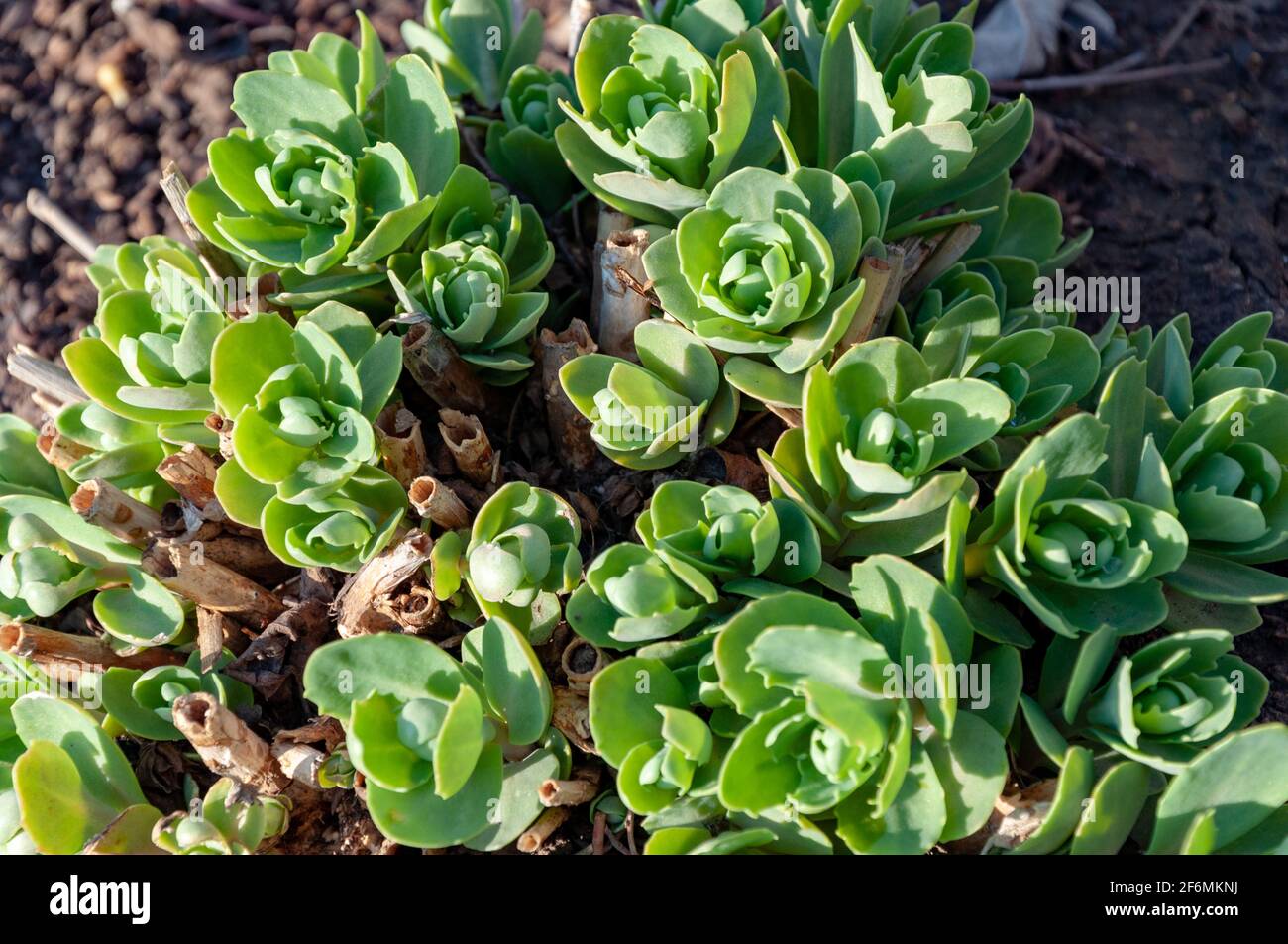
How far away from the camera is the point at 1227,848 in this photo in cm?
A: 164

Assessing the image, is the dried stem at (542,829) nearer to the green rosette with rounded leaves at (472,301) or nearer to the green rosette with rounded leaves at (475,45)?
the green rosette with rounded leaves at (472,301)

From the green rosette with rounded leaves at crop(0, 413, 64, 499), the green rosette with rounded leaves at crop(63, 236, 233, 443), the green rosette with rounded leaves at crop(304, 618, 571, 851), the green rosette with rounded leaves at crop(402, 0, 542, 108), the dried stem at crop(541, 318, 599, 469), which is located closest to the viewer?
the green rosette with rounded leaves at crop(304, 618, 571, 851)

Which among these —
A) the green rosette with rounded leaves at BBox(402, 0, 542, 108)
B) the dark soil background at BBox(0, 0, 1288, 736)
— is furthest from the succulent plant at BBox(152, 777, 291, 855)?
the dark soil background at BBox(0, 0, 1288, 736)

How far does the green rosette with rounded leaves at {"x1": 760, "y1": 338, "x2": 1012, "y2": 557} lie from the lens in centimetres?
170

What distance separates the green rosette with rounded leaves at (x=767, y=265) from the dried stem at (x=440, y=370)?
45 cm

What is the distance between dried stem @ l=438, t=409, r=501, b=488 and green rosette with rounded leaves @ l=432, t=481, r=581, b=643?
0.56 ft

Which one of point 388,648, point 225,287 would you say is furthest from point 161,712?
point 225,287

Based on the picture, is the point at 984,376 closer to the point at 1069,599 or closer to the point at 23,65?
the point at 1069,599

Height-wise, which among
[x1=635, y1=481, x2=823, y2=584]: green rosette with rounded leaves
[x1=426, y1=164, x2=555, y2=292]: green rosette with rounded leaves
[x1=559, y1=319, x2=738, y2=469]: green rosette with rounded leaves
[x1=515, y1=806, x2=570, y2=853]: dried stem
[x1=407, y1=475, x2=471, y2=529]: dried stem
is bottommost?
[x1=515, y1=806, x2=570, y2=853]: dried stem

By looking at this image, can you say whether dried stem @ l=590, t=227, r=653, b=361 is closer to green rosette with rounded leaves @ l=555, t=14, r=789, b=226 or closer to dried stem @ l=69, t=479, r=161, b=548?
green rosette with rounded leaves @ l=555, t=14, r=789, b=226

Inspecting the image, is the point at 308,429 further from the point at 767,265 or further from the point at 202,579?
the point at 767,265

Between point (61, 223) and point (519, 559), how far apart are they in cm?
225

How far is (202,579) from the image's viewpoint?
199cm
